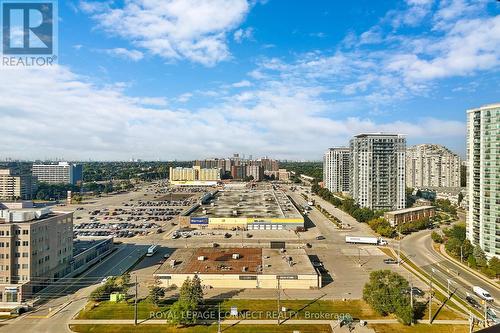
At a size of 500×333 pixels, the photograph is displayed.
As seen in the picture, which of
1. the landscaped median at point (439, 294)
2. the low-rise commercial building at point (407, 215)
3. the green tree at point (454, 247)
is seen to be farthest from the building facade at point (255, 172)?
the landscaped median at point (439, 294)

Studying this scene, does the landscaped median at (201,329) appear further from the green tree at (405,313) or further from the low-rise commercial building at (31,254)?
the low-rise commercial building at (31,254)

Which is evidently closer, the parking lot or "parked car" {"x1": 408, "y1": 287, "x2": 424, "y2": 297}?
"parked car" {"x1": 408, "y1": 287, "x2": 424, "y2": 297}

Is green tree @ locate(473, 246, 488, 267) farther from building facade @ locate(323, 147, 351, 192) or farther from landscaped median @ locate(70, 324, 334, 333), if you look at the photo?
building facade @ locate(323, 147, 351, 192)

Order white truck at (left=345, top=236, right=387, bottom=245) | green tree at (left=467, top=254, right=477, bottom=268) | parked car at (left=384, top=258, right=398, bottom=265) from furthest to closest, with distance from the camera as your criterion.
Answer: white truck at (left=345, top=236, right=387, bottom=245), parked car at (left=384, top=258, right=398, bottom=265), green tree at (left=467, top=254, right=477, bottom=268)

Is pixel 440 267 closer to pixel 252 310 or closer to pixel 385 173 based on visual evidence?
pixel 252 310

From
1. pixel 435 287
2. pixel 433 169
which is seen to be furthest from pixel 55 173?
pixel 435 287

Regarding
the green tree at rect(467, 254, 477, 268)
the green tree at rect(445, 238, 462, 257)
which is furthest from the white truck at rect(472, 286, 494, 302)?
the green tree at rect(445, 238, 462, 257)
